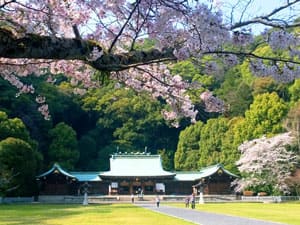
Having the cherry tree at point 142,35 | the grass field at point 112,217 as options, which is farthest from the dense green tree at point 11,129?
the cherry tree at point 142,35

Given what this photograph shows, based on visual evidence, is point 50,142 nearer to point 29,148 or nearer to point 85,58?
point 29,148

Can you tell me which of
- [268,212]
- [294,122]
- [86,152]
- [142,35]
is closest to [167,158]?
[86,152]

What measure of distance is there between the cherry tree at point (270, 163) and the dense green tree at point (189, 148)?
9.78 metres

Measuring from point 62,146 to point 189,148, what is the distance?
12.3m

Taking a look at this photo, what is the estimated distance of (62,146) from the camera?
42156mm

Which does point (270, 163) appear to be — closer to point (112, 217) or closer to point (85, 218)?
point (112, 217)

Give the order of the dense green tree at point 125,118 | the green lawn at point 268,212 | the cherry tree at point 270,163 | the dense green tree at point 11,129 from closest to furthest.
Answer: the green lawn at point 268,212 → the dense green tree at point 11,129 → the cherry tree at point 270,163 → the dense green tree at point 125,118

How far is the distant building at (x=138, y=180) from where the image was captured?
39.6 metres

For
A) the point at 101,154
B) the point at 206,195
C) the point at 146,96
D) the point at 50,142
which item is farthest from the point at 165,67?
the point at 101,154

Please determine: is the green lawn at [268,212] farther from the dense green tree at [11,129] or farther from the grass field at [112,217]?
the dense green tree at [11,129]

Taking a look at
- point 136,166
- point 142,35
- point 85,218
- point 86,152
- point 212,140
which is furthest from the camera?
point 86,152

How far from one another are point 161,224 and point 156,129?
37792mm

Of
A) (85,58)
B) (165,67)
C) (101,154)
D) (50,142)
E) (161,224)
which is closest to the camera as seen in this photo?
(85,58)

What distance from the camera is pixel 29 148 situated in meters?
33.5
